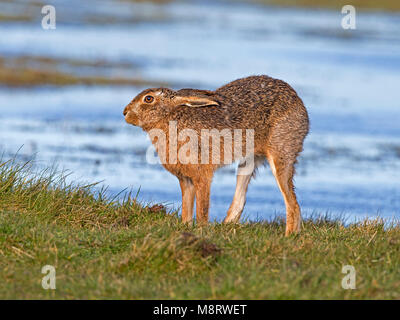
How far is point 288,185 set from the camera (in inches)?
353

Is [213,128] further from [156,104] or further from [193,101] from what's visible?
[156,104]

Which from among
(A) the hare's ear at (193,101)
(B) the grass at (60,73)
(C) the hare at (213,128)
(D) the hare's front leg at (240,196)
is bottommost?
(D) the hare's front leg at (240,196)

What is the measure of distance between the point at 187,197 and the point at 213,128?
0.81 metres

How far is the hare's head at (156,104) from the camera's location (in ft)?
29.3

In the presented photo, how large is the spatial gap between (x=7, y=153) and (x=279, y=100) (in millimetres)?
5399

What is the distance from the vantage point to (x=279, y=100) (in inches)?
360

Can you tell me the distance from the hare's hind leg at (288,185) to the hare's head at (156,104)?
955mm

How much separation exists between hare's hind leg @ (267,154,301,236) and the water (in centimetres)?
91

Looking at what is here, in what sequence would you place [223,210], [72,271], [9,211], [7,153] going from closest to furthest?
[72,271]
[9,211]
[223,210]
[7,153]

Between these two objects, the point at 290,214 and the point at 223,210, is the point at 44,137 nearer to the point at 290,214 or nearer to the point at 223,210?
the point at 223,210

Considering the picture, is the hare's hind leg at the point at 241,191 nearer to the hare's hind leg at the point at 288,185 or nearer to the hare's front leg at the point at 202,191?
the hare's hind leg at the point at 288,185

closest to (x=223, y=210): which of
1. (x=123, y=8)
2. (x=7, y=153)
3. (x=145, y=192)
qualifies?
(x=145, y=192)

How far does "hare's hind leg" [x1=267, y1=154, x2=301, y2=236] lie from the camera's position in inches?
350

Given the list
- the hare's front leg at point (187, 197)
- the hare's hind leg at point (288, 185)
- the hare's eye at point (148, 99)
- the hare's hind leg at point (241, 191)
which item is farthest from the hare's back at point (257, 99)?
the hare's front leg at point (187, 197)
